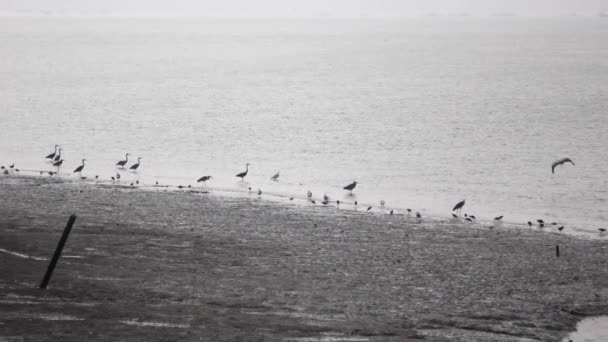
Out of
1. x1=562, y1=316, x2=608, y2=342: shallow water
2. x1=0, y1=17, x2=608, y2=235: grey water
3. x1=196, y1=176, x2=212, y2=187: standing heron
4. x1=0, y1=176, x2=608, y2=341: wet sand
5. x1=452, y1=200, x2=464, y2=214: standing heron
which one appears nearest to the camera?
x1=0, y1=176, x2=608, y2=341: wet sand

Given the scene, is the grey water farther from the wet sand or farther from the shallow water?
the shallow water

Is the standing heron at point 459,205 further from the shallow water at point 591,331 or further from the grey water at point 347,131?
the shallow water at point 591,331

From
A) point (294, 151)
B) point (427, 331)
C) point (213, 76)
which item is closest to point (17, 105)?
point (294, 151)

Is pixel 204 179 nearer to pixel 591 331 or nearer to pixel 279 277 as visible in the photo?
pixel 279 277

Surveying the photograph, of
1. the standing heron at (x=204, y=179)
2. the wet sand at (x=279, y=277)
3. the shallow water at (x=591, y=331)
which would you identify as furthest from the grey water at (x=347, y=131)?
the shallow water at (x=591, y=331)

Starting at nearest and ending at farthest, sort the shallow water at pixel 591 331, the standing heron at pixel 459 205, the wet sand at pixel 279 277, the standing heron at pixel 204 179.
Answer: the wet sand at pixel 279 277 → the shallow water at pixel 591 331 → the standing heron at pixel 459 205 → the standing heron at pixel 204 179

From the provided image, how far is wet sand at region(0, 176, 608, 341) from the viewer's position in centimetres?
1927

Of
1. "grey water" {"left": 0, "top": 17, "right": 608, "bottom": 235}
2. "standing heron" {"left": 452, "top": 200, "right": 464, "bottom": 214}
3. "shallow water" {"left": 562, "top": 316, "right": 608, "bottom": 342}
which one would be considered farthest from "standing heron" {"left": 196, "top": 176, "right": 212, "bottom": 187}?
"shallow water" {"left": 562, "top": 316, "right": 608, "bottom": 342}

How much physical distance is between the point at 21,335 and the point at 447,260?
13.9m

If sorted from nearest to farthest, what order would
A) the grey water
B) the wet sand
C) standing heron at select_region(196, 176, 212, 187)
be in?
the wet sand → standing heron at select_region(196, 176, 212, 187) → the grey water

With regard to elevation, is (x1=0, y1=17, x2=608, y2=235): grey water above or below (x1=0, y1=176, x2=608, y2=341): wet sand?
above

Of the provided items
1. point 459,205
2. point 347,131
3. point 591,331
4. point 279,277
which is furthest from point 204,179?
point 347,131

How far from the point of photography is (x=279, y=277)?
77.9 feet

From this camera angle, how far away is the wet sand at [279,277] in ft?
63.2
